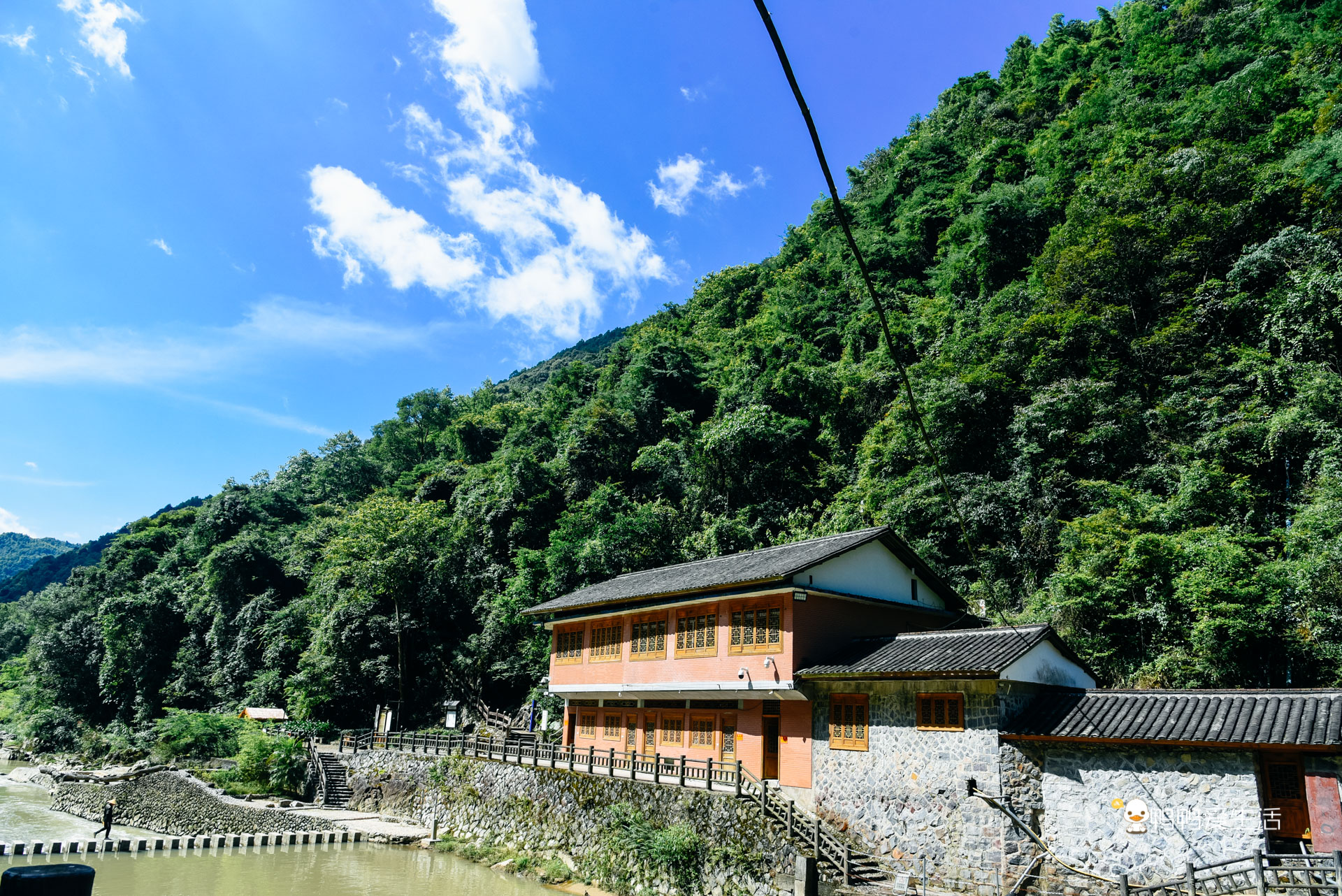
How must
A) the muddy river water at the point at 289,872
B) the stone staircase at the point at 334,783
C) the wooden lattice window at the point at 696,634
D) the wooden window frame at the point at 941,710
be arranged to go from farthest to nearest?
the stone staircase at the point at 334,783 → the wooden lattice window at the point at 696,634 → the muddy river water at the point at 289,872 → the wooden window frame at the point at 941,710

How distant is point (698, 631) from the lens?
70.6 feet

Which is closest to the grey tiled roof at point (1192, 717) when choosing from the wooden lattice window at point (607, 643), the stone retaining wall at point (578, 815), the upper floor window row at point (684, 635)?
the stone retaining wall at point (578, 815)

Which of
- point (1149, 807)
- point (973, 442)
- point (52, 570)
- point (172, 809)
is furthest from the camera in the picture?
point (52, 570)

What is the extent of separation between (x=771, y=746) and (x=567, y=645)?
394 inches

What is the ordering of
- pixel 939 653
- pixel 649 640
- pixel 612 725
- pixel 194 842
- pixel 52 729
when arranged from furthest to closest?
pixel 52 729 < pixel 194 842 < pixel 612 725 < pixel 649 640 < pixel 939 653

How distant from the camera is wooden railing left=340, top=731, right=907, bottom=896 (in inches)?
622

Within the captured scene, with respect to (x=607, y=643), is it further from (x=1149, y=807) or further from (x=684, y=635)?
(x=1149, y=807)

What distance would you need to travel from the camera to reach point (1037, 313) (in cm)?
2780

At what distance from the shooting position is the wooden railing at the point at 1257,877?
1057 centimetres

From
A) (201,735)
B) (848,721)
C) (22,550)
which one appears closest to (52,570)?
(22,550)

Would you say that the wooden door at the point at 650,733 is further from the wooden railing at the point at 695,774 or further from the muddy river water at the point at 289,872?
the muddy river water at the point at 289,872

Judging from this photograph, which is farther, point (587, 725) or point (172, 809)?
point (172, 809)

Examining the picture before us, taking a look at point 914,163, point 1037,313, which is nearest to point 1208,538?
point 1037,313

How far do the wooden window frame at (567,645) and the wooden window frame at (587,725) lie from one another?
5.74 feet
